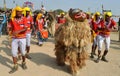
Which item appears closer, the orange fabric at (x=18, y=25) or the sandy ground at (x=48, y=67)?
the orange fabric at (x=18, y=25)

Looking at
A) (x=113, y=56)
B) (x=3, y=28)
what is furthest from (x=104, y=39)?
(x=3, y=28)

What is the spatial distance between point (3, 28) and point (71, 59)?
12.3 metres

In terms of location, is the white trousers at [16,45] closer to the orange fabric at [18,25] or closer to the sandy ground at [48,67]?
the orange fabric at [18,25]

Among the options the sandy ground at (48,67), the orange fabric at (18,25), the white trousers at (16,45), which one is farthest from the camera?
the sandy ground at (48,67)

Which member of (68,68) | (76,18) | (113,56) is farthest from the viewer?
Answer: (113,56)

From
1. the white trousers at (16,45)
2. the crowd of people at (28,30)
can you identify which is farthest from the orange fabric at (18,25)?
the white trousers at (16,45)

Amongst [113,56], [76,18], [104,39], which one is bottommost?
[113,56]

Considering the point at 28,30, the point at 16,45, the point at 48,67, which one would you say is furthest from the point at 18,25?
the point at 48,67

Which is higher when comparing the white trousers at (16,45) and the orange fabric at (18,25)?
the orange fabric at (18,25)

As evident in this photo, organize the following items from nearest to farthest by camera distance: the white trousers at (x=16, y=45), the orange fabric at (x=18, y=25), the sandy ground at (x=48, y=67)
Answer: the orange fabric at (x=18, y=25), the white trousers at (x=16, y=45), the sandy ground at (x=48, y=67)

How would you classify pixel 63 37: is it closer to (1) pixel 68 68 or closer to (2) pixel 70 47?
(2) pixel 70 47

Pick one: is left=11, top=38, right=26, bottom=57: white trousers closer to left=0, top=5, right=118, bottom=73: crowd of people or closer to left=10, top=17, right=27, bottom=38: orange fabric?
left=0, top=5, right=118, bottom=73: crowd of people

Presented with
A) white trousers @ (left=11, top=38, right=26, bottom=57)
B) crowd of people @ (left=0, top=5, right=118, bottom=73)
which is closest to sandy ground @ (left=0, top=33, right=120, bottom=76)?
crowd of people @ (left=0, top=5, right=118, bottom=73)

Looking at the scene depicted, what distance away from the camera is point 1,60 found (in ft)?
36.3
